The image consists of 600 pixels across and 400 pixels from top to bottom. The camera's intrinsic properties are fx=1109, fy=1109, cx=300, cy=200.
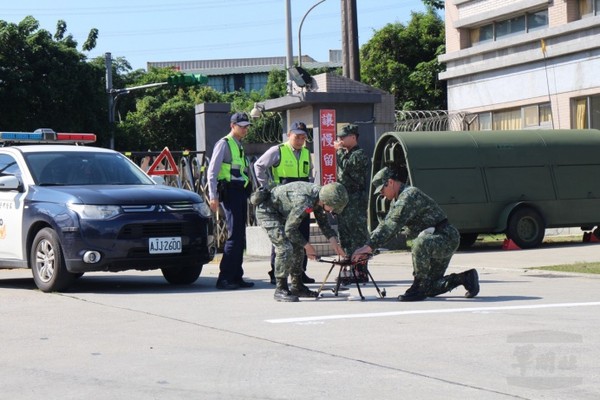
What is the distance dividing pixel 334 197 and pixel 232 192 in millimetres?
2369

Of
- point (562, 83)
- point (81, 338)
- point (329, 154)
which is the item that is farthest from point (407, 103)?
point (81, 338)

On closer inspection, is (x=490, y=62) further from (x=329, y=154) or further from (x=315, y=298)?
(x=315, y=298)

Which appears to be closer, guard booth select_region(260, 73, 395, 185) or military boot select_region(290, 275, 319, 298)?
military boot select_region(290, 275, 319, 298)

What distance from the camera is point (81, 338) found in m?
8.59

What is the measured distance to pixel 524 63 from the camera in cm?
2677

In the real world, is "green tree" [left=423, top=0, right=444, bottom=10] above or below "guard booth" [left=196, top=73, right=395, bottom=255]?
above

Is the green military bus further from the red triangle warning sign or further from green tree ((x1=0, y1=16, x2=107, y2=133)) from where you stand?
green tree ((x1=0, y1=16, x2=107, y2=133))

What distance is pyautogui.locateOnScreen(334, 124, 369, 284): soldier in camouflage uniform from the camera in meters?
12.2

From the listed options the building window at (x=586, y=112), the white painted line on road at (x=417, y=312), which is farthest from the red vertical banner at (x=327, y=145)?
the white painted line on road at (x=417, y=312)

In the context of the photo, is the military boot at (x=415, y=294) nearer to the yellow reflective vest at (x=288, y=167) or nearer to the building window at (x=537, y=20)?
the yellow reflective vest at (x=288, y=167)

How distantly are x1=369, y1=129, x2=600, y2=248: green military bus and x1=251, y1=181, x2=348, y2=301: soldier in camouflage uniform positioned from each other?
278 inches

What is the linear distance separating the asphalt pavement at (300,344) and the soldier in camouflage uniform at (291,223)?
0.29 metres

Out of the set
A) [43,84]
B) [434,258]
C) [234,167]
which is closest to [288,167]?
[234,167]

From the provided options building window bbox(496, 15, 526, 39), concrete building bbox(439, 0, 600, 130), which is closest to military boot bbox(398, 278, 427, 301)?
concrete building bbox(439, 0, 600, 130)
